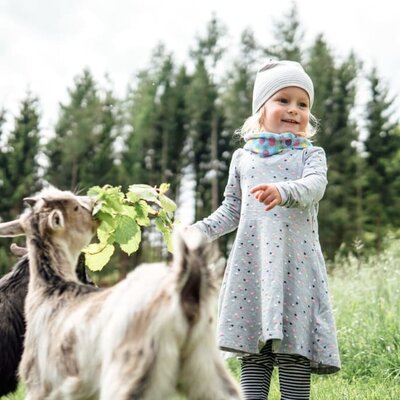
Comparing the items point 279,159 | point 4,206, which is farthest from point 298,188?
point 4,206

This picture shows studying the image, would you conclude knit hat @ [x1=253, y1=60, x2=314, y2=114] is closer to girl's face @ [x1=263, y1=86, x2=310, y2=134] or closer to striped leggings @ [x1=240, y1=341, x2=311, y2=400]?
girl's face @ [x1=263, y1=86, x2=310, y2=134]

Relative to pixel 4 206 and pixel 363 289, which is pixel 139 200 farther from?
pixel 4 206

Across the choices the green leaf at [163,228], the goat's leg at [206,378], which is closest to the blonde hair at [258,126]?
the green leaf at [163,228]

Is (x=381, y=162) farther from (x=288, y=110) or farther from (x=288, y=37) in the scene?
(x=288, y=110)

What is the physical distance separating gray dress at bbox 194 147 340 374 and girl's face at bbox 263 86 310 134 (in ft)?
0.58

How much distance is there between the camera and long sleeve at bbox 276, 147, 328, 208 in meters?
3.85

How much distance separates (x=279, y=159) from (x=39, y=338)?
6.02ft

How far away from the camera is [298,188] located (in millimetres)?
3912

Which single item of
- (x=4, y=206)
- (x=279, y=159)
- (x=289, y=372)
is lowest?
(x=289, y=372)

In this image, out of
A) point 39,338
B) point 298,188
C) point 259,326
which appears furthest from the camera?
point 259,326

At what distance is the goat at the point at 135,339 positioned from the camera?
264 centimetres

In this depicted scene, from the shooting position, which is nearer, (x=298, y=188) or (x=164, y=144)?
(x=298, y=188)

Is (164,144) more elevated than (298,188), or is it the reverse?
(164,144)

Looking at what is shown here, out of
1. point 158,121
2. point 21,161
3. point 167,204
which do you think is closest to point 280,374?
point 167,204
